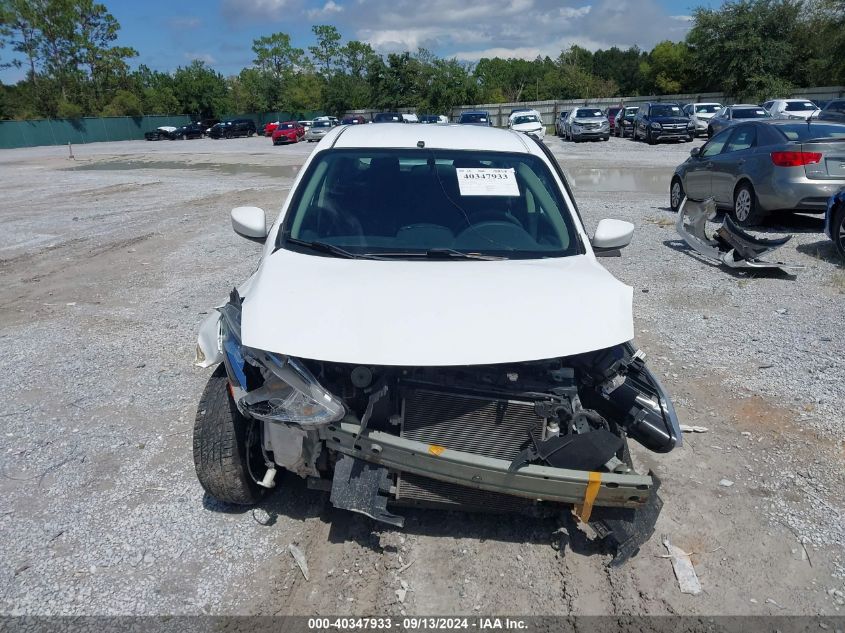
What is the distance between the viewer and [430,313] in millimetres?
2889

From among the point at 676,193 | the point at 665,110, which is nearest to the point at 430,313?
the point at 676,193

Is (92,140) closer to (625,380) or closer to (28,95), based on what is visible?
(28,95)

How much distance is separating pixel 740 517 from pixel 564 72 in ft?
245

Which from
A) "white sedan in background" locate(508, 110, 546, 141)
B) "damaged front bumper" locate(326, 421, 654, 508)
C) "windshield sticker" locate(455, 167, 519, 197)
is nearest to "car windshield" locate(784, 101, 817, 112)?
"white sedan in background" locate(508, 110, 546, 141)

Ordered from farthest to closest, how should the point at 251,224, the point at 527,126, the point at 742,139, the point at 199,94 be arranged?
the point at 199,94
the point at 527,126
the point at 742,139
the point at 251,224

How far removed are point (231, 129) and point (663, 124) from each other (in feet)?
134

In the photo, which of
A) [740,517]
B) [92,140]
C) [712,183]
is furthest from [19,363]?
[92,140]

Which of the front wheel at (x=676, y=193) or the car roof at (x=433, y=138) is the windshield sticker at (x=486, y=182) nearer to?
the car roof at (x=433, y=138)

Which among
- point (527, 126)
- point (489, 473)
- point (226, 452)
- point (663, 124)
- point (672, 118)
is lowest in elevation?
point (663, 124)

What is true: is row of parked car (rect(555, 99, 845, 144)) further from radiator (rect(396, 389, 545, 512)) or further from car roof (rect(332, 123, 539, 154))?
radiator (rect(396, 389, 545, 512))

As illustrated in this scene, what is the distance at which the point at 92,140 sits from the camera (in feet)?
210

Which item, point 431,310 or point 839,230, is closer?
point 431,310

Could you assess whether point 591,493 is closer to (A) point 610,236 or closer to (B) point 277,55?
(A) point 610,236

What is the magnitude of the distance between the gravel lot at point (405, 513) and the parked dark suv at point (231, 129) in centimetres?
5430
